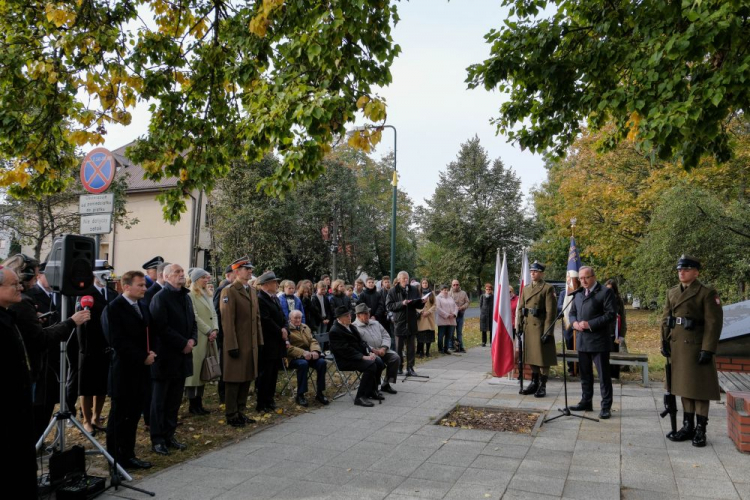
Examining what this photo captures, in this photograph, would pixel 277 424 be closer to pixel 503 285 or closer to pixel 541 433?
pixel 541 433

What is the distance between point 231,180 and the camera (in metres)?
31.5

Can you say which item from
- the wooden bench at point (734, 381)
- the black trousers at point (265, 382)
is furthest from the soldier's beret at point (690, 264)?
the black trousers at point (265, 382)

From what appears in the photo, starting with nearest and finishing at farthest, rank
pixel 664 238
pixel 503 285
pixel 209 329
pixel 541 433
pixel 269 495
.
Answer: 1. pixel 269 495
2. pixel 541 433
3. pixel 209 329
4. pixel 503 285
5. pixel 664 238

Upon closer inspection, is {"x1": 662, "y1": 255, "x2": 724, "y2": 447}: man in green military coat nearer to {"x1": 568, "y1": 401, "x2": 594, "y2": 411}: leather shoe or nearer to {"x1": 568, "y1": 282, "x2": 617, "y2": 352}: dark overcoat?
{"x1": 568, "y1": 282, "x2": 617, "y2": 352}: dark overcoat

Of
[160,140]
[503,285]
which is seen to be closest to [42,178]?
[160,140]

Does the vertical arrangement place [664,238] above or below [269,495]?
above

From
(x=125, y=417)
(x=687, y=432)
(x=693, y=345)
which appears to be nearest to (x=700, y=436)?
(x=687, y=432)

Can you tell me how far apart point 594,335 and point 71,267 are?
6.59 meters

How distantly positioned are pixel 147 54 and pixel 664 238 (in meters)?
17.4

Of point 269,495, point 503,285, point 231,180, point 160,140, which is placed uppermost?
point 231,180

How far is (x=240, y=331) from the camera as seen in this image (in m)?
7.41

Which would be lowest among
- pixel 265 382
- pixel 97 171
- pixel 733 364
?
pixel 265 382

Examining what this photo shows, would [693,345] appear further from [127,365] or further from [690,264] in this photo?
[127,365]

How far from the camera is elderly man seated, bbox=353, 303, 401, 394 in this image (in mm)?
9250
